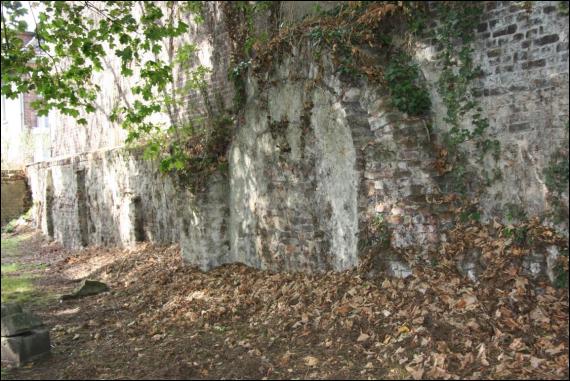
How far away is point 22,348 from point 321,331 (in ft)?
10.4

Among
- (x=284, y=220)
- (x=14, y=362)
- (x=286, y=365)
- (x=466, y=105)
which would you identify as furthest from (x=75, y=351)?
(x=466, y=105)

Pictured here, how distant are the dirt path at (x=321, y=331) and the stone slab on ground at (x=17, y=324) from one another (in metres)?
0.23

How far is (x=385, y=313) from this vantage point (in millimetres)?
5465

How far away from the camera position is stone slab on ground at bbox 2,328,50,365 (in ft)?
17.2

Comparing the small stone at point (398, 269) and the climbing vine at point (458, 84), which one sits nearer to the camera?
the climbing vine at point (458, 84)

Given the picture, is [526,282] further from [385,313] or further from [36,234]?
[36,234]

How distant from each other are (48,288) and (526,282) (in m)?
8.53

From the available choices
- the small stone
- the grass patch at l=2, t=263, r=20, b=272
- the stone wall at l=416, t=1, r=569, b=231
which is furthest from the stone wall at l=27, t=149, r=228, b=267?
the stone wall at l=416, t=1, r=569, b=231

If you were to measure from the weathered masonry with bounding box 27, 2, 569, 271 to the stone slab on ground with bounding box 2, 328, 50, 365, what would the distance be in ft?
11.4

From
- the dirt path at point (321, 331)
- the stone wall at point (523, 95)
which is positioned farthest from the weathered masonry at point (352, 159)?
the dirt path at point (321, 331)

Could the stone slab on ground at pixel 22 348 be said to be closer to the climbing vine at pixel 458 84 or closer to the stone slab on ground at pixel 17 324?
the stone slab on ground at pixel 17 324

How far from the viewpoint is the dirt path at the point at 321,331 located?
4.57 m

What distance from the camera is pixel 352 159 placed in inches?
257

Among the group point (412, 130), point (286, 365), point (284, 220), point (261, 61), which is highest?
point (261, 61)
